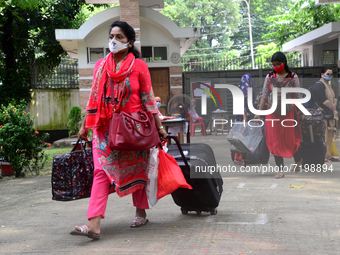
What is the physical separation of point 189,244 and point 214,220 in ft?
2.84

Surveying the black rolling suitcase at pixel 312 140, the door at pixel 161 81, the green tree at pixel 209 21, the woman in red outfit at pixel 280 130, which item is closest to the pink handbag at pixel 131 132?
the woman in red outfit at pixel 280 130

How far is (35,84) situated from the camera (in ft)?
55.0

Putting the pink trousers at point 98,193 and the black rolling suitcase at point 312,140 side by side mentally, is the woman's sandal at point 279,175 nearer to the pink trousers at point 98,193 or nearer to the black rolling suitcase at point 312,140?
the black rolling suitcase at point 312,140

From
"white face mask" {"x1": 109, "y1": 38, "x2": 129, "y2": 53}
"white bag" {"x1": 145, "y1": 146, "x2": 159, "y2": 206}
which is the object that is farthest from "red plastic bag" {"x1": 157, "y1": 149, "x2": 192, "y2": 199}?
"white face mask" {"x1": 109, "y1": 38, "x2": 129, "y2": 53}

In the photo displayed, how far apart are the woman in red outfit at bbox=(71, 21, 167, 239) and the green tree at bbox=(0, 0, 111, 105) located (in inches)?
484

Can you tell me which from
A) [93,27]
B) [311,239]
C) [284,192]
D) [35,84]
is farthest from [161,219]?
[35,84]

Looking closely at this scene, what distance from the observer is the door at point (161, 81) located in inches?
619

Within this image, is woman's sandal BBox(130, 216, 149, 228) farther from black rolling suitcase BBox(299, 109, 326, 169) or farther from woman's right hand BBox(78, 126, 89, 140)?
black rolling suitcase BBox(299, 109, 326, 169)

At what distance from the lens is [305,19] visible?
2380cm

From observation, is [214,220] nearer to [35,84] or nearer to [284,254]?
[284,254]

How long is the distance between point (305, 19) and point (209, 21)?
2233 cm

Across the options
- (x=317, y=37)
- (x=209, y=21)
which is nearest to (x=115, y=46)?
(x=317, y=37)

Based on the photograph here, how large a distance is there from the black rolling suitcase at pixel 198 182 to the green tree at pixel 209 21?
3958 cm

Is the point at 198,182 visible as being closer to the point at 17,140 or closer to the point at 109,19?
the point at 17,140
